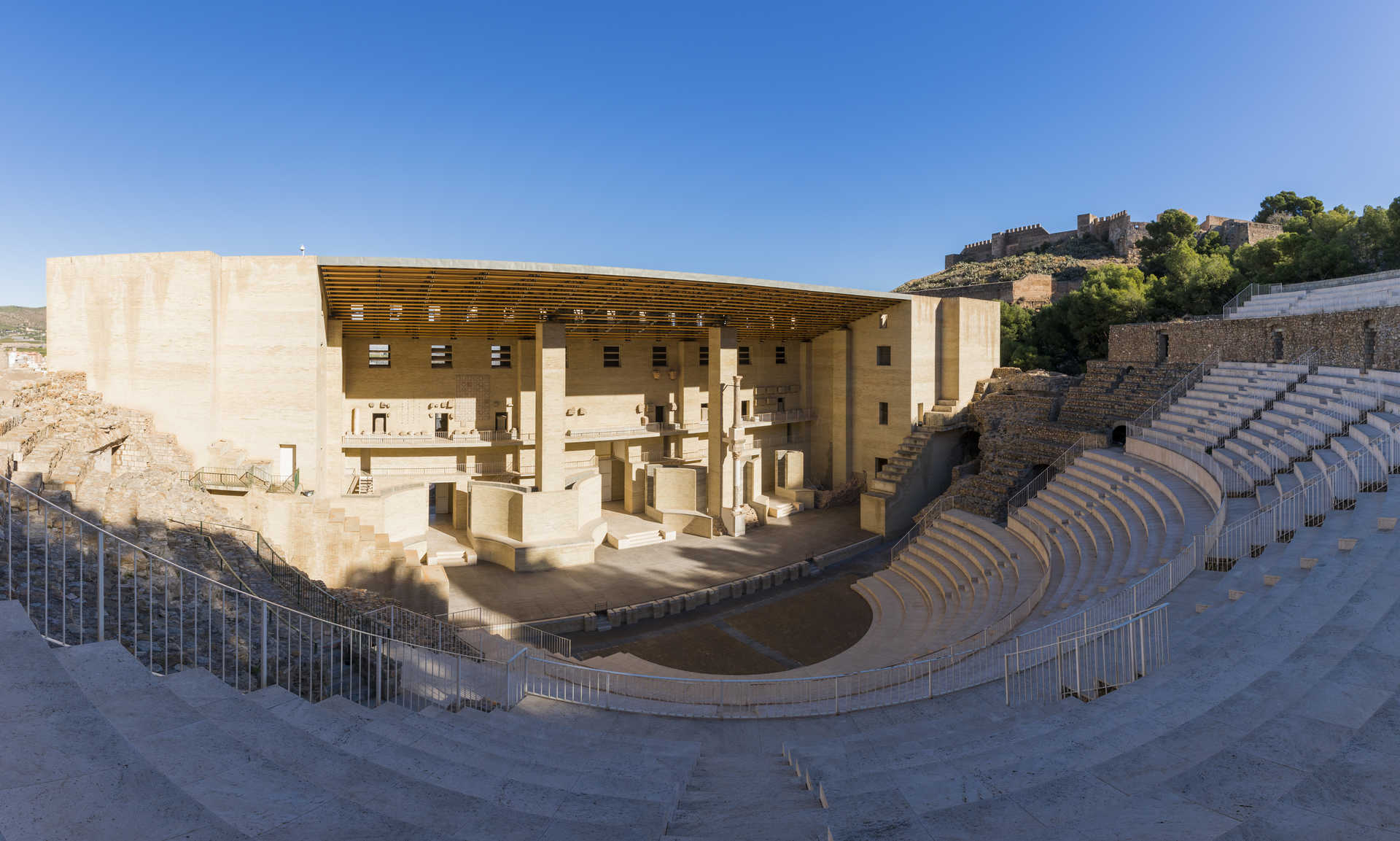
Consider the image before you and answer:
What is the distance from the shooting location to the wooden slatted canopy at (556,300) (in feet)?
66.1

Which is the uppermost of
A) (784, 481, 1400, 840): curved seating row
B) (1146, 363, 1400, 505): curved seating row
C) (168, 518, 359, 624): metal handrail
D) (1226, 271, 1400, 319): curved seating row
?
(1226, 271, 1400, 319): curved seating row

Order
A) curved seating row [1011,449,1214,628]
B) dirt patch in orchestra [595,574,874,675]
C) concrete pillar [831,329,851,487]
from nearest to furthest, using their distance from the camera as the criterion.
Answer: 1. curved seating row [1011,449,1214,628]
2. dirt patch in orchestra [595,574,874,675]
3. concrete pillar [831,329,851,487]

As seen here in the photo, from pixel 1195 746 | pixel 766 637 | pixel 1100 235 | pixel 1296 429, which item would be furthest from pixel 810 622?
pixel 1100 235

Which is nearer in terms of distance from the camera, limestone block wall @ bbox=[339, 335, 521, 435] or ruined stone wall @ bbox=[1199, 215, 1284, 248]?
limestone block wall @ bbox=[339, 335, 521, 435]

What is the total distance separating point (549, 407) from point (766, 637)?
1145 centimetres

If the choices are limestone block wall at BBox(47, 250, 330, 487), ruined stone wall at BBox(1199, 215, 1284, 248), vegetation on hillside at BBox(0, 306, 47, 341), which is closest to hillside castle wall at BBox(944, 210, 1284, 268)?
ruined stone wall at BBox(1199, 215, 1284, 248)

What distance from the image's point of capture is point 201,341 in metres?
18.3

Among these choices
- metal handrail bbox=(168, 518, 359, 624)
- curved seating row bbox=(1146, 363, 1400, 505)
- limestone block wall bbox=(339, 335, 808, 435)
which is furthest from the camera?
limestone block wall bbox=(339, 335, 808, 435)

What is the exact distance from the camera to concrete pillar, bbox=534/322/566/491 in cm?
2477

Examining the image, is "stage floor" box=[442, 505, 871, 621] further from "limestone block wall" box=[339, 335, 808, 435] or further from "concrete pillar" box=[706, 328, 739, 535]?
"limestone block wall" box=[339, 335, 808, 435]

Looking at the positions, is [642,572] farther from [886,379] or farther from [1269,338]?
[1269,338]

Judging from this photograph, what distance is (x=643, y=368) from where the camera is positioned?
32844mm

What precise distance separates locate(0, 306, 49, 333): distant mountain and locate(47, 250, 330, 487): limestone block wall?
1150 inches

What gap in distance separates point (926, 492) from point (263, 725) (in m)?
28.2
